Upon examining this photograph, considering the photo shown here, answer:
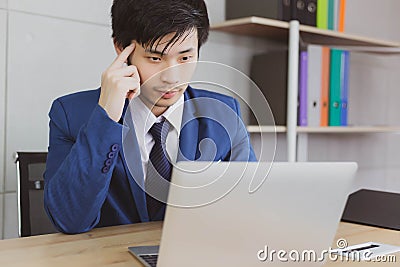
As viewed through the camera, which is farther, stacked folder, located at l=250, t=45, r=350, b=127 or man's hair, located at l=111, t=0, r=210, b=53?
stacked folder, located at l=250, t=45, r=350, b=127

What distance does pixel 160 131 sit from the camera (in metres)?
1.33

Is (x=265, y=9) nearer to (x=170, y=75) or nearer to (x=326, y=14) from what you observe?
(x=326, y=14)

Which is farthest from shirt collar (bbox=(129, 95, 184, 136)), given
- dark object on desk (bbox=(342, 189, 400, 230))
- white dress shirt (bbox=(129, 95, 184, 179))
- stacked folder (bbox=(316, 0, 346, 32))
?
stacked folder (bbox=(316, 0, 346, 32))

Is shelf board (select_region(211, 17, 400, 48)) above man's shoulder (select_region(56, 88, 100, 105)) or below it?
above

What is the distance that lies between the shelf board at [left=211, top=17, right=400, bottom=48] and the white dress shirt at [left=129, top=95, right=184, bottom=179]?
1.20m

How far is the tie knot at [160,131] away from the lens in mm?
1292

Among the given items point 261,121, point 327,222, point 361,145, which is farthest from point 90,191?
point 361,145

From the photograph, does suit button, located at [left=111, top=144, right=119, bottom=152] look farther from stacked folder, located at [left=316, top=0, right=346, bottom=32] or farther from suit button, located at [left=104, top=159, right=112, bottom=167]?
stacked folder, located at [left=316, top=0, right=346, bottom=32]

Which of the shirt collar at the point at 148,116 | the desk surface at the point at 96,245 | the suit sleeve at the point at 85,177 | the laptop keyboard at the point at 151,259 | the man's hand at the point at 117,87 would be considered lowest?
the desk surface at the point at 96,245

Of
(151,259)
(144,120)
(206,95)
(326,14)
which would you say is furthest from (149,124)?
(326,14)

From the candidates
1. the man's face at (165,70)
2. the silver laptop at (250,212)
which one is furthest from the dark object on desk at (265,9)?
the silver laptop at (250,212)

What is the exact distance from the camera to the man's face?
48.6 inches

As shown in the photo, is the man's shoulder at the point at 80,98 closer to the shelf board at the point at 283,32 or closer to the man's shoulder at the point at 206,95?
the man's shoulder at the point at 206,95

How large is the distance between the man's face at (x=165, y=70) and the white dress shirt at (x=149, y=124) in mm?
17
